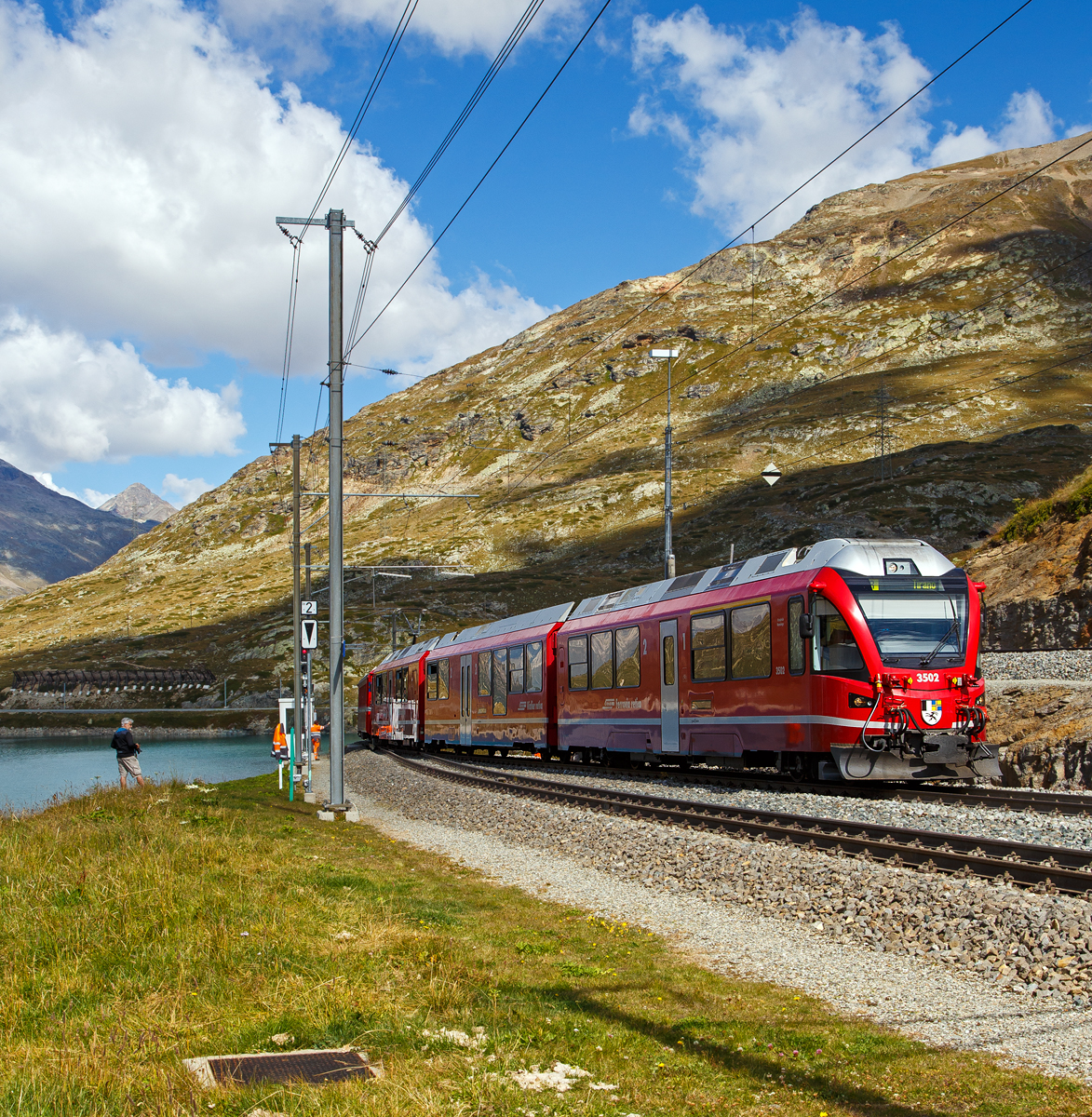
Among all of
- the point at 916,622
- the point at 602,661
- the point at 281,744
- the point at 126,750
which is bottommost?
the point at 281,744

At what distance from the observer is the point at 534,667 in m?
29.8

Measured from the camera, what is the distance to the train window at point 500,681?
32.2 meters

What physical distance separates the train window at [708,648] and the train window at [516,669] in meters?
9.99

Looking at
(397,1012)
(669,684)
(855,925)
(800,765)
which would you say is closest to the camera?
(397,1012)

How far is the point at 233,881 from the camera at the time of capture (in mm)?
10625

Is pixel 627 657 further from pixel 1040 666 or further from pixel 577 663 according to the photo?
pixel 1040 666

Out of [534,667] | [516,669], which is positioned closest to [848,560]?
[534,667]

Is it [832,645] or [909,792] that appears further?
[909,792]

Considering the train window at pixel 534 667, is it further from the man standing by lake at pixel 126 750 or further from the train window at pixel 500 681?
the man standing by lake at pixel 126 750

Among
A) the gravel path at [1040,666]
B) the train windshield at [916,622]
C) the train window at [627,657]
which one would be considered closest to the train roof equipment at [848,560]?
the train windshield at [916,622]

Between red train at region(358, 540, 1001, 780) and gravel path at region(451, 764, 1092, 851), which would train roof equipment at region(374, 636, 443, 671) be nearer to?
red train at region(358, 540, 1001, 780)

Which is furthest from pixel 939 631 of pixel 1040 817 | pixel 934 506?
pixel 934 506

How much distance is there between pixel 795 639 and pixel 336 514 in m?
9.35

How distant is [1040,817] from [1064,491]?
964 inches
